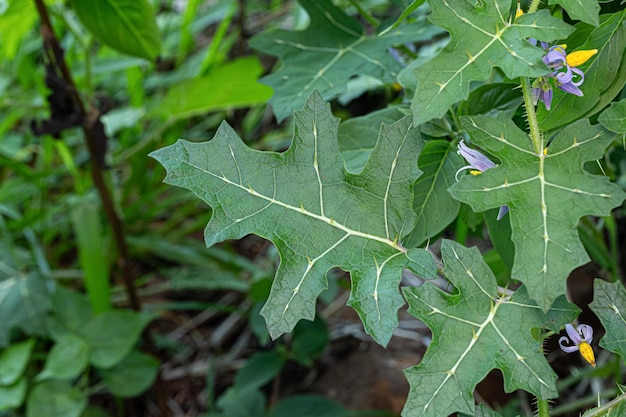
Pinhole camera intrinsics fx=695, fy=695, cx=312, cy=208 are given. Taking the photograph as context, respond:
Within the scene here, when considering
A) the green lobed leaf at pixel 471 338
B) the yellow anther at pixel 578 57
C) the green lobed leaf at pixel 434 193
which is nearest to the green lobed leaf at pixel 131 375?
the green lobed leaf at pixel 434 193

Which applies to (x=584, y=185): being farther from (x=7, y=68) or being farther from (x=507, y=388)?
(x=7, y=68)

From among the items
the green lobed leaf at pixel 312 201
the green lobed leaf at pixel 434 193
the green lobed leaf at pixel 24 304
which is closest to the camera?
the green lobed leaf at pixel 312 201

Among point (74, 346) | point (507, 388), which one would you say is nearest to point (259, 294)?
point (74, 346)

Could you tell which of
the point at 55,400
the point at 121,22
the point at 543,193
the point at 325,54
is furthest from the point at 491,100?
the point at 55,400

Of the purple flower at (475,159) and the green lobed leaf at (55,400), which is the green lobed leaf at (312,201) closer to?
the purple flower at (475,159)

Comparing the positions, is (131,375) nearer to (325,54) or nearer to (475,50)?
(325,54)

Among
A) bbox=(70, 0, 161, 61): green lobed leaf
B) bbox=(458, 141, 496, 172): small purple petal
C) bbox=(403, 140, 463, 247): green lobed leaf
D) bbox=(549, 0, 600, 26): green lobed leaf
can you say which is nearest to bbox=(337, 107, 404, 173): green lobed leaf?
bbox=(403, 140, 463, 247): green lobed leaf
